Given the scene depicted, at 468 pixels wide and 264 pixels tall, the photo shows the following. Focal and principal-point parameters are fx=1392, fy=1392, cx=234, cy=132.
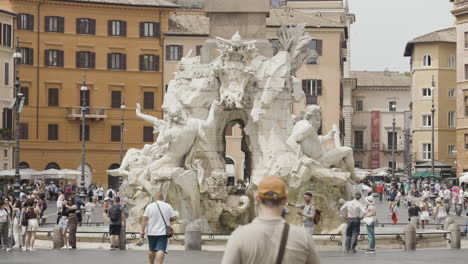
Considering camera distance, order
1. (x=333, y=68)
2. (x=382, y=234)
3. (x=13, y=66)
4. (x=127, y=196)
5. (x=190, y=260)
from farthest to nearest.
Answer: (x=333, y=68)
(x=13, y=66)
(x=127, y=196)
(x=382, y=234)
(x=190, y=260)

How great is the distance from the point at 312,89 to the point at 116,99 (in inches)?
523

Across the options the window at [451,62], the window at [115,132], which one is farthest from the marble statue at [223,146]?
the window at [451,62]

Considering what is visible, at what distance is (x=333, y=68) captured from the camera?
9488 cm

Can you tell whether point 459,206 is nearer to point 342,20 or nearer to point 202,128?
point 202,128

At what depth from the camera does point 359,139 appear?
143875 millimetres

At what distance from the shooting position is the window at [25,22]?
3565 inches

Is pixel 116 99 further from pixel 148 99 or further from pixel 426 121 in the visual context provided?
pixel 426 121

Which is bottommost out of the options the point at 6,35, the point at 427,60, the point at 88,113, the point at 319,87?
the point at 88,113

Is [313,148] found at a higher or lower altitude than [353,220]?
higher

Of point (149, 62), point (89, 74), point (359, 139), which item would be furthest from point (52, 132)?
point (359, 139)

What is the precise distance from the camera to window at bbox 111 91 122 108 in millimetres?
93188

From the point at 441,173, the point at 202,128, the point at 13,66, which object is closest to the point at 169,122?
the point at 202,128

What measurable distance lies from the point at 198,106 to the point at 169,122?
1.07 meters

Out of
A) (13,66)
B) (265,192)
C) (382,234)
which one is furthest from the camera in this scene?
(13,66)
